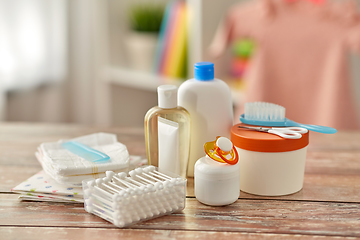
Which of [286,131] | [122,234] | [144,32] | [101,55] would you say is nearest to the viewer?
[122,234]

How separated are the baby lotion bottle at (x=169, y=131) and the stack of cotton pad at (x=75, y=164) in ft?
0.20

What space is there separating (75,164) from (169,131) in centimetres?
16

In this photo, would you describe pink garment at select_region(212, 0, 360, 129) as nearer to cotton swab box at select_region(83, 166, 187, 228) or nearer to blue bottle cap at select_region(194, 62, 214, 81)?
blue bottle cap at select_region(194, 62, 214, 81)

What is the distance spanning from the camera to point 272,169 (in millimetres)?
636

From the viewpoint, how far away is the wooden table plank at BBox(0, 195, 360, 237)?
22.0 inches

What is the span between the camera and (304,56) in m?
1.21

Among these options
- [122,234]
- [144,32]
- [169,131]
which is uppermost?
[144,32]

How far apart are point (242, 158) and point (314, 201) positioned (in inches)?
5.1

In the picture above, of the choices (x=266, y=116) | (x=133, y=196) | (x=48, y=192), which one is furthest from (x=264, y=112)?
(x=48, y=192)

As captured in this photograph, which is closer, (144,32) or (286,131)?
(286,131)

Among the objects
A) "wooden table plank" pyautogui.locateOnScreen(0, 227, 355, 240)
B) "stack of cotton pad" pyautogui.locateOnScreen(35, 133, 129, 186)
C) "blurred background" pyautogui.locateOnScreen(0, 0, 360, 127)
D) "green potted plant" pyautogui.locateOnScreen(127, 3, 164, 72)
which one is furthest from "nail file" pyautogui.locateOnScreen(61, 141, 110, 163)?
"green potted plant" pyautogui.locateOnScreen(127, 3, 164, 72)

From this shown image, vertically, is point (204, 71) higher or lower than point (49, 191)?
higher

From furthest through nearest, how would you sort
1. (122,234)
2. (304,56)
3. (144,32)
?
(144,32)
(304,56)
(122,234)

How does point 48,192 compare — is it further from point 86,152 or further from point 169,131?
point 169,131
